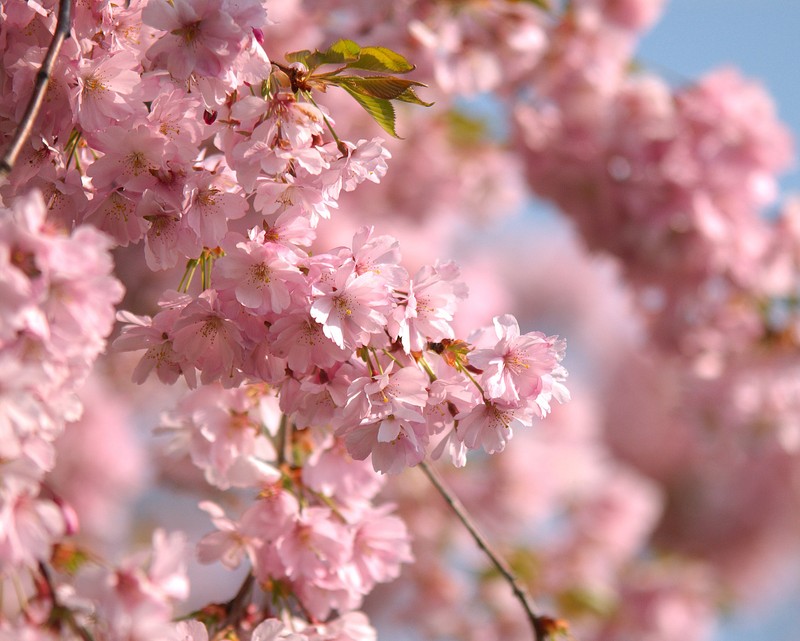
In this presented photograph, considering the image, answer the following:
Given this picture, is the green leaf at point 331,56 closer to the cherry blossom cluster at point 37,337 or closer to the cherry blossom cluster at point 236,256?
the cherry blossom cluster at point 236,256

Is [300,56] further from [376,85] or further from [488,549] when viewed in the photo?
[488,549]

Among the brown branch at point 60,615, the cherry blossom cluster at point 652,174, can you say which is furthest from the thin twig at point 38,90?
the cherry blossom cluster at point 652,174

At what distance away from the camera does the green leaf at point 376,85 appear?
767mm

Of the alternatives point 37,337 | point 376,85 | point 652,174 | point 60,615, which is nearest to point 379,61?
point 376,85

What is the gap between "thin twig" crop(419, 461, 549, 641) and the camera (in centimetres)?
88

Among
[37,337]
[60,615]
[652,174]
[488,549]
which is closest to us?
[37,337]

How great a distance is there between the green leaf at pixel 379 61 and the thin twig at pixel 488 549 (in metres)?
0.35

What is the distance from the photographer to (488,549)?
34.9 inches

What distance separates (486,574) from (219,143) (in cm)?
208

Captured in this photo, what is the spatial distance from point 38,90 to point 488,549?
0.55m

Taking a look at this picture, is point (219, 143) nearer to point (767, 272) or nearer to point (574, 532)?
point (767, 272)

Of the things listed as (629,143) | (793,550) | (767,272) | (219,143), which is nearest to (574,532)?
(767,272)

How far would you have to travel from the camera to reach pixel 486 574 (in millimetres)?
2639

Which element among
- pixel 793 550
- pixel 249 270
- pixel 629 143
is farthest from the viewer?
pixel 793 550
